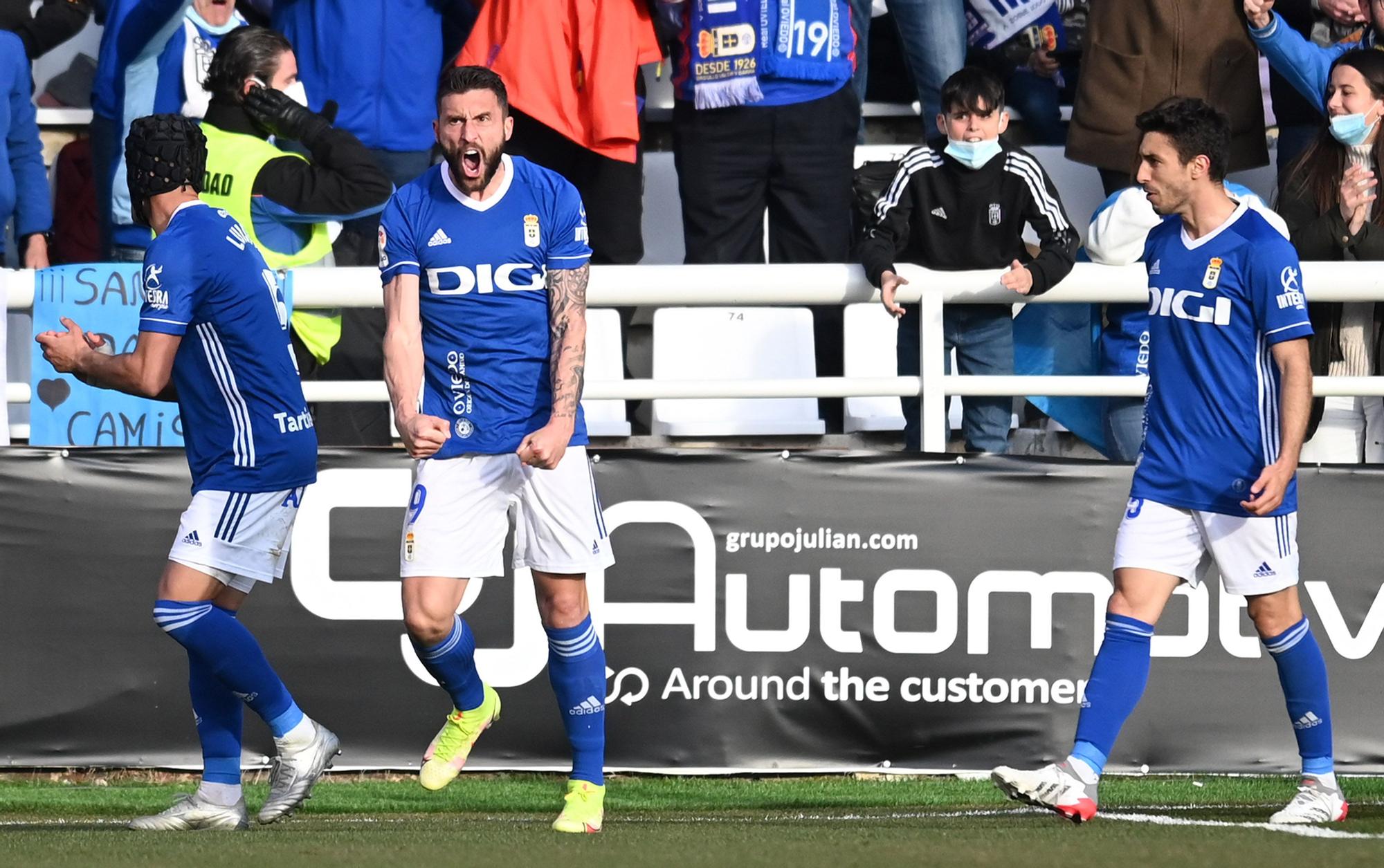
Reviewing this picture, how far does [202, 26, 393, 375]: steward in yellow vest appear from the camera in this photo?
7117 millimetres

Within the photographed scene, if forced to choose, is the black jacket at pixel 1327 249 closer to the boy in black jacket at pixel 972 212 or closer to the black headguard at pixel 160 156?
the boy in black jacket at pixel 972 212

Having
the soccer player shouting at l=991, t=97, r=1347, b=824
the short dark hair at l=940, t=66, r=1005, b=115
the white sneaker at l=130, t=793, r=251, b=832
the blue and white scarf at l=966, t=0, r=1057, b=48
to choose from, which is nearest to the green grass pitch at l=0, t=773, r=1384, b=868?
the white sneaker at l=130, t=793, r=251, b=832

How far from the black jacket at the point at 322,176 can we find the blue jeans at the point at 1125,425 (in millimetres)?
2914

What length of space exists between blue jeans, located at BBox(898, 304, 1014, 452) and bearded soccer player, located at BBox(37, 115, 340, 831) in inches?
96.9

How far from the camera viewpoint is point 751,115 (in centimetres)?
799

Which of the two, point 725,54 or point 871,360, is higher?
point 725,54

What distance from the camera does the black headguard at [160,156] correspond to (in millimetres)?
5773

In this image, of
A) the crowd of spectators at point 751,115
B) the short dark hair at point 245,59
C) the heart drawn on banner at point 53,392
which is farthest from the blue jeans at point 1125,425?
the heart drawn on banner at point 53,392

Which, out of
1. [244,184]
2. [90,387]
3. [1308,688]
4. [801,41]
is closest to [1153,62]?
[801,41]

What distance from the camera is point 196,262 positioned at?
18.8ft

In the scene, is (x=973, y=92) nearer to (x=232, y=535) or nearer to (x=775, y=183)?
(x=775, y=183)

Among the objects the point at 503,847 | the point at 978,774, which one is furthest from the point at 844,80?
the point at 503,847

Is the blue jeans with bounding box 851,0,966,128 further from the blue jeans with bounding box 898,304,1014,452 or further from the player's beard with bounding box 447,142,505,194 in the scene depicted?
the player's beard with bounding box 447,142,505,194

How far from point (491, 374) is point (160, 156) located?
3.94 feet
